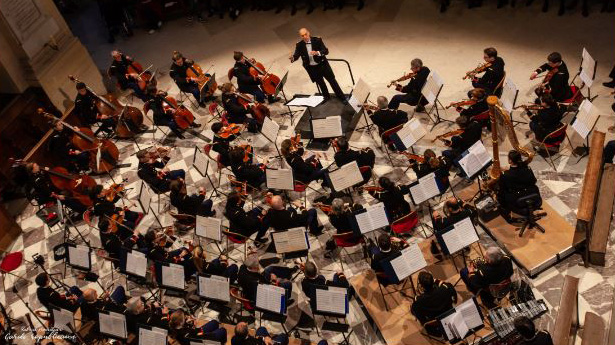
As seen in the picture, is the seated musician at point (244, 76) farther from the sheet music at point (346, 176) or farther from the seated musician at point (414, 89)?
the sheet music at point (346, 176)

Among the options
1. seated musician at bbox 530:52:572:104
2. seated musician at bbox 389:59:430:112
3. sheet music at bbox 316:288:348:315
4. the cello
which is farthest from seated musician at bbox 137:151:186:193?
seated musician at bbox 530:52:572:104

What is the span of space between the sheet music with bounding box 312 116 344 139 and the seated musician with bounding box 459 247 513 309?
340 centimetres

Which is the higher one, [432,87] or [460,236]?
[432,87]

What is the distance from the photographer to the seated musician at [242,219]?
9.29 m

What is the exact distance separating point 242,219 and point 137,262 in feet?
5.72

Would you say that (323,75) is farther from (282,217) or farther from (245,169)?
(282,217)

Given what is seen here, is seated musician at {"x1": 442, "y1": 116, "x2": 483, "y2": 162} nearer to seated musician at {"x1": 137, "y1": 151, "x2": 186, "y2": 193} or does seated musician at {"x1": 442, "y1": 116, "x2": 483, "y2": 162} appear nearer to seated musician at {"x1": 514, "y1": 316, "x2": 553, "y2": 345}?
seated musician at {"x1": 514, "y1": 316, "x2": 553, "y2": 345}

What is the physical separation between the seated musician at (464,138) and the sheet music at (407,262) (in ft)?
8.35

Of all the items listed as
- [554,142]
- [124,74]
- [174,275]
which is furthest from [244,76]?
[554,142]

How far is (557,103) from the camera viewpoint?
384 inches

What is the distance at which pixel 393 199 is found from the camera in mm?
8891

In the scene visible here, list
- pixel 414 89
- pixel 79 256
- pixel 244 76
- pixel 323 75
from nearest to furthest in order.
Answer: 1. pixel 79 256
2. pixel 414 89
3. pixel 323 75
4. pixel 244 76

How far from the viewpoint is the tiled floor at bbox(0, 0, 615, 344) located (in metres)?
9.38

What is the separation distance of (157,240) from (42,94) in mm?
5974
